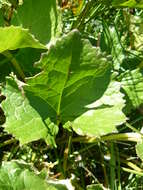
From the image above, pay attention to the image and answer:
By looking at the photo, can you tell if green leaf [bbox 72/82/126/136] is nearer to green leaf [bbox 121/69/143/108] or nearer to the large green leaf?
the large green leaf

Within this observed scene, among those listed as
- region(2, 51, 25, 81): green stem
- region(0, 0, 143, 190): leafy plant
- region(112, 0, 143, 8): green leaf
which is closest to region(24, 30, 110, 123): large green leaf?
region(0, 0, 143, 190): leafy plant

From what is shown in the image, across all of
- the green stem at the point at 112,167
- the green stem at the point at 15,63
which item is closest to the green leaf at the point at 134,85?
the green stem at the point at 112,167

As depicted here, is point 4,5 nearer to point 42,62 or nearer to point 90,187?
point 42,62

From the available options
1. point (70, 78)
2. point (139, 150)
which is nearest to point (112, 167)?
point (139, 150)

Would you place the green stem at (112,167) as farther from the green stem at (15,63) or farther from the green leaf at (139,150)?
the green stem at (15,63)

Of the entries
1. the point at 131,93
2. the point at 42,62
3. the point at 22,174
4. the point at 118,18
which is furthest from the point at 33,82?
the point at 118,18

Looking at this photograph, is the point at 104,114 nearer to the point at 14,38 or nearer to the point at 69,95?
the point at 69,95
